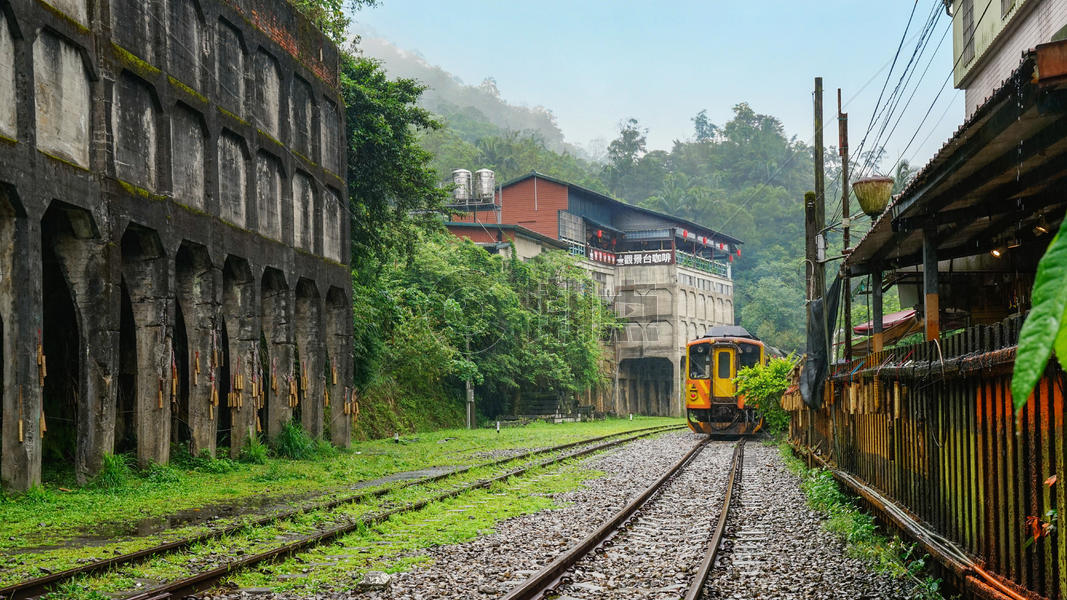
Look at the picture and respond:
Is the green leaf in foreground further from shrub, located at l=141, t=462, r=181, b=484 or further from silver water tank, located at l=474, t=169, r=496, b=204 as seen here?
silver water tank, located at l=474, t=169, r=496, b=204

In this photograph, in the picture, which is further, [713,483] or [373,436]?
[373,436]

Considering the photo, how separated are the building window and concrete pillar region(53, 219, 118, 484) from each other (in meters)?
16.5

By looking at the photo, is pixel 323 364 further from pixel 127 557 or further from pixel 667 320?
pixel 667 320

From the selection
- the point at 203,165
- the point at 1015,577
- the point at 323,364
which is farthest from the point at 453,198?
the point at 1015,577

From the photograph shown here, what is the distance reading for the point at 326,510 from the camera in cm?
1354

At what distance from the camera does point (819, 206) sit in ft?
66.2

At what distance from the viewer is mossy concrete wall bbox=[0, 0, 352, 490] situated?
14.1 metres

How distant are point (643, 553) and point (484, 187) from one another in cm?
5014

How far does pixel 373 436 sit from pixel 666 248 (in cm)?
3729

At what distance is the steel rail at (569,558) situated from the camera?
8212 mm

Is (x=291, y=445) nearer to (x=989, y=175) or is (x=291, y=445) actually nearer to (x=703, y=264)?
(x=989, y=175)

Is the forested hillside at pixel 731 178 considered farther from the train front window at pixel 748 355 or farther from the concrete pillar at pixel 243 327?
the concrete pillar at pixel 243 327

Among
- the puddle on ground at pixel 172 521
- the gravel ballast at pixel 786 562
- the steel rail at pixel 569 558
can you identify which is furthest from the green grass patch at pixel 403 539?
the gravel ballast at pixel 786 562

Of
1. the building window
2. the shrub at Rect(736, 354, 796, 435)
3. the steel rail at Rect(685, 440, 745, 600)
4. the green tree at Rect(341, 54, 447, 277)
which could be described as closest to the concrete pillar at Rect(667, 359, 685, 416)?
the shrub at Rect(736, 354, 796, 435)
